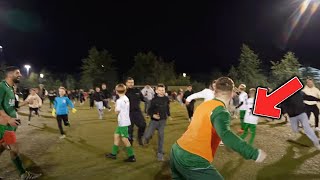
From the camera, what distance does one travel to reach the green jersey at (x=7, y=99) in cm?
684

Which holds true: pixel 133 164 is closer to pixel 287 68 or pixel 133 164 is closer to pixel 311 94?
pixel 311 94

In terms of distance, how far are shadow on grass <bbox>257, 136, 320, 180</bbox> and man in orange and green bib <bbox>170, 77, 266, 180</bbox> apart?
3.80 meters

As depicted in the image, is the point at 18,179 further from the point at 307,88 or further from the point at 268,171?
the point at 307,88

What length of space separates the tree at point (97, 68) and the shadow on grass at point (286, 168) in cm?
7026

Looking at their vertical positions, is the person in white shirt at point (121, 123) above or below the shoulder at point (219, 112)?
below

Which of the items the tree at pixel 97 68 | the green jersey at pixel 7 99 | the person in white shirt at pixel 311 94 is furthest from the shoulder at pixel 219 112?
the tree at pixel 97 68

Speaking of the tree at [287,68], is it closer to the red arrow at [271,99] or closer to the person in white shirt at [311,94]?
the person in white shirt at [311,94]

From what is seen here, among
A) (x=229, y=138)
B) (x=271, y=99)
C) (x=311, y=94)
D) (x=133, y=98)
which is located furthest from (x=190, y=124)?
(x=311, y=94)

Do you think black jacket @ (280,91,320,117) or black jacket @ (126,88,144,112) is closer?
black jacket @ (280,91,320,117)

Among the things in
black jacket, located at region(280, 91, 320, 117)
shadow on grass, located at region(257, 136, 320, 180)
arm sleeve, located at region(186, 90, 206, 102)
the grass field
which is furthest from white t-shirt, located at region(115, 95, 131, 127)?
black jacket, located at region(280, 91, 320, 117)

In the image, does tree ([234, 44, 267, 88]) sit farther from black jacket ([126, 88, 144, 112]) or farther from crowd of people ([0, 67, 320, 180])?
black jacket ([126, 88, 144, 112])

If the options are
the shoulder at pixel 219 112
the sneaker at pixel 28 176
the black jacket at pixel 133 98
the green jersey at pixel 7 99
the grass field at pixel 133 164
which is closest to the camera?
the shoulder at pixel 219 112

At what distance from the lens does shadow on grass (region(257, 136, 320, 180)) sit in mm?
7305

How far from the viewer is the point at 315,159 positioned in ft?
29.2
